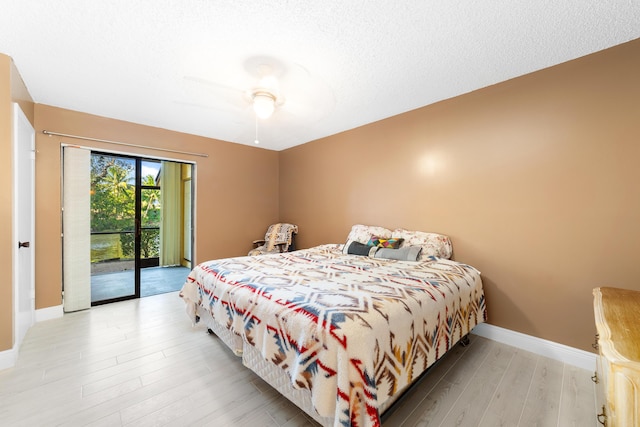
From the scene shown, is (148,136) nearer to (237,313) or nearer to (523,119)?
(237,313)

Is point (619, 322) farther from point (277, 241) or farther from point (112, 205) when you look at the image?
point (112, 205)

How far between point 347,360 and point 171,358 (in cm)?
178

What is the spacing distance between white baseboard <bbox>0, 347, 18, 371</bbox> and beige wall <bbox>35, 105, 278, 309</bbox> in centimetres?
117

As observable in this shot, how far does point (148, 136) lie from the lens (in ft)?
12.1

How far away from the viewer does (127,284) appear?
3934mm

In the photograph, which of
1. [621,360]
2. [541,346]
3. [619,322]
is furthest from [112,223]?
[541,346]

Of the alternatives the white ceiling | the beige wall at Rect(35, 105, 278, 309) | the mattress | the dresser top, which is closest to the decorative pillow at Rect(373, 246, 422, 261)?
the mattress

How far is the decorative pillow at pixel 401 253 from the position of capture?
2.70m

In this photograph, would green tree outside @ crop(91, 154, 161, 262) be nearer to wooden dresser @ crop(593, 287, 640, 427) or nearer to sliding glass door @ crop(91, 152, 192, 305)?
sliding glass door @ crop(91, 152, 192, 305)

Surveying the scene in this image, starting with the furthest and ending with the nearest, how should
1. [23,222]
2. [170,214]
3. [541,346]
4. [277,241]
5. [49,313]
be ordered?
1. [170,214]
2. [277,241]
3. [49,313]
4. [23,222]
5. [541,346]

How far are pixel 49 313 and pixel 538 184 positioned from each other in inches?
210

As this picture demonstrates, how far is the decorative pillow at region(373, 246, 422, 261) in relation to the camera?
2.70 metres

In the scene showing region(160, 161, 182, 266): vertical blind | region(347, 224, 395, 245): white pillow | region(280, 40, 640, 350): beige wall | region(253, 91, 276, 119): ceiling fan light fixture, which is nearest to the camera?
region(280, 40, 640, 350): beige wall

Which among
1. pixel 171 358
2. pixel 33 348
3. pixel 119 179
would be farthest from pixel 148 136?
pixel 171 358
